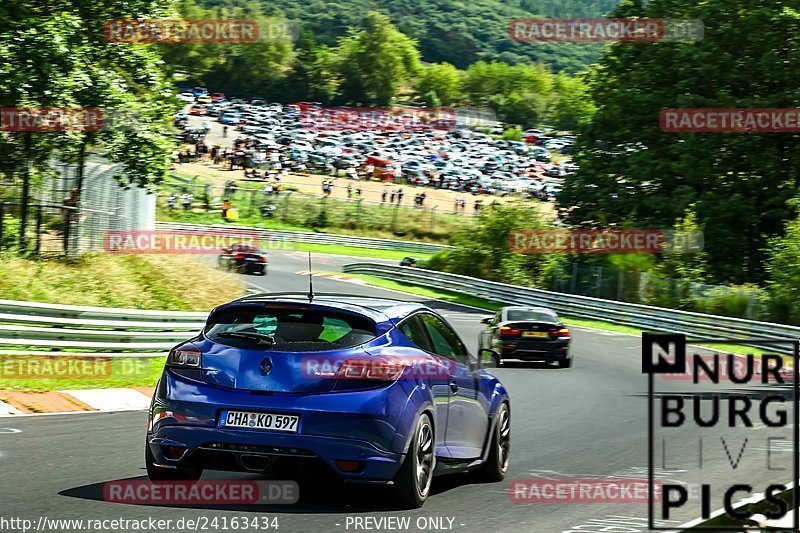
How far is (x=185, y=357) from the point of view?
775cm

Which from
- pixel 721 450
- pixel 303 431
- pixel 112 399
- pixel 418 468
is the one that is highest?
pixel 303 431

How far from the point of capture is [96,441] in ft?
34.6

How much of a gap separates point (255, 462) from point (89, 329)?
1006 cm

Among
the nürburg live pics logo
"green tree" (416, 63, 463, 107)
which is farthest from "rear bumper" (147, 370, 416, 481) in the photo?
"green tree" (416, 63, 463, 107)

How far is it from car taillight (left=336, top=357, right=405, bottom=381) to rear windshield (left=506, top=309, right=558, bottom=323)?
17.0m

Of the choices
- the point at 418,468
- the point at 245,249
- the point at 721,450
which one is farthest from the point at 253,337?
the point at 245,249

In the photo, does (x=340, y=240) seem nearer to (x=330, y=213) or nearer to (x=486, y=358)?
(x=330, y=213)

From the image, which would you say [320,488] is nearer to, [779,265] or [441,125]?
[779,265]

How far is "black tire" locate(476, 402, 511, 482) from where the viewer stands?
31.0ft

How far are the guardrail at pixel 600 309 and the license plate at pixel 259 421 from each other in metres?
24.8

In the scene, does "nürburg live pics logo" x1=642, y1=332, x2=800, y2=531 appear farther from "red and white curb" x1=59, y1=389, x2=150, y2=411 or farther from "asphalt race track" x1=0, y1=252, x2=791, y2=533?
"red and white curb" x1=59, y1=389, x2=150, y2=411

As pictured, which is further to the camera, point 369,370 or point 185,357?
point 185,357

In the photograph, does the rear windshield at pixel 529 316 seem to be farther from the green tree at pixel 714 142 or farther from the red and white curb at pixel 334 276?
the red and white curb at pixel 334 276

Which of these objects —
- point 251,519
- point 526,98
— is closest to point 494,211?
point 251,519
